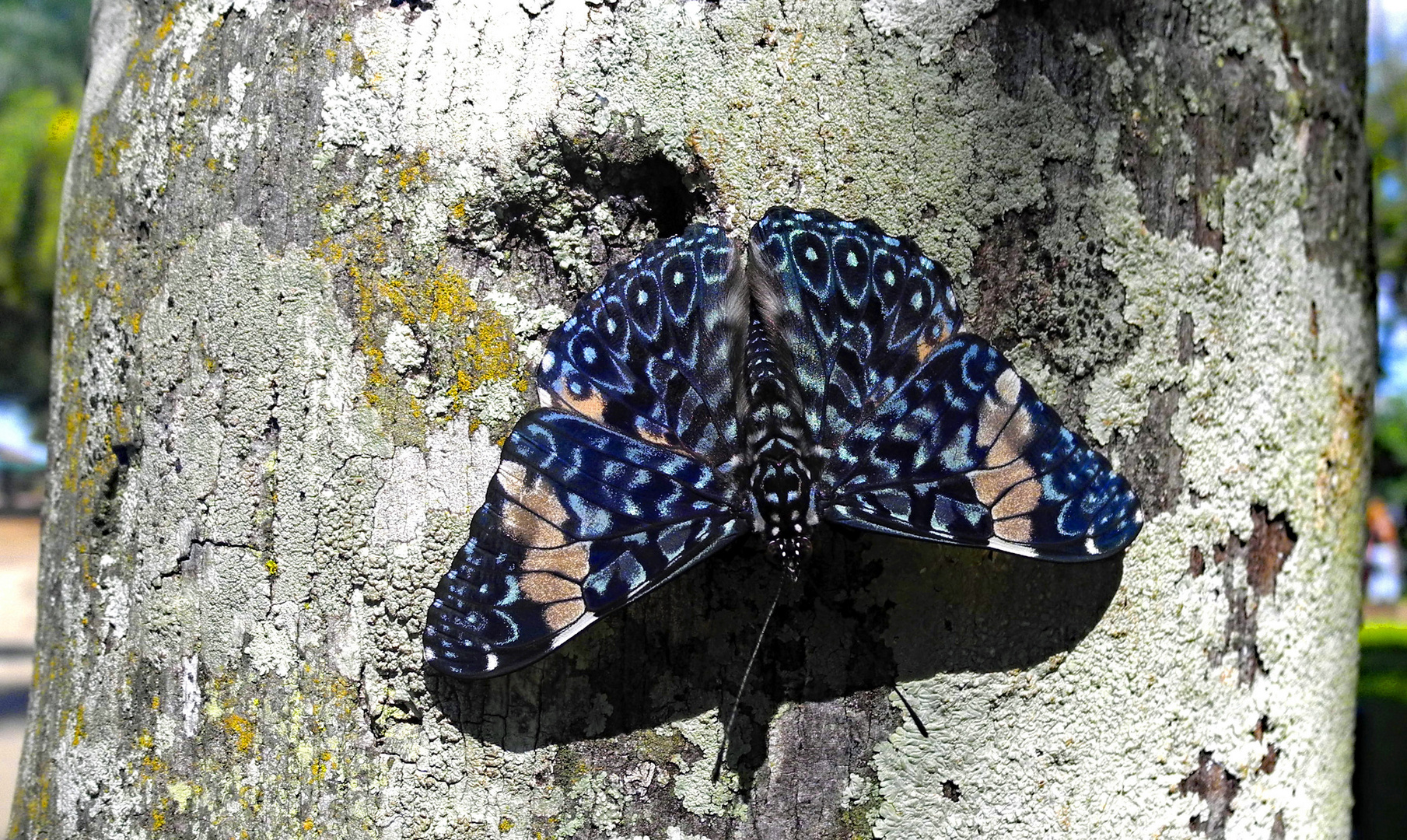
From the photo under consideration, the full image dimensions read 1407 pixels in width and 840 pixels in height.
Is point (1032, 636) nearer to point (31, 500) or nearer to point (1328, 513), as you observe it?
point (1328, 513)

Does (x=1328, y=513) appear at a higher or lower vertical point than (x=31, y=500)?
higher

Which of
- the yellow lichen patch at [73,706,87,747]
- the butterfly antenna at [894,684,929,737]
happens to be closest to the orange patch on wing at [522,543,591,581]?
the butterfly antenna at [894,684,929,737]

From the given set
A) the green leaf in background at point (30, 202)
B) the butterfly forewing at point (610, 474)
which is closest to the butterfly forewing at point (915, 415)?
the butterfly forewing at point (610, 474)

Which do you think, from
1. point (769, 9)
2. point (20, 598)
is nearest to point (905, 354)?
point (769, 9)

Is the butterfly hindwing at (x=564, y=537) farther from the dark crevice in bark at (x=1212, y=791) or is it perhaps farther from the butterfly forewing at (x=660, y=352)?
the dark crevice in bark at (x=1212, y=791)

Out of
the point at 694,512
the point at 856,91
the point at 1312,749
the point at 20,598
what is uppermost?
the point at 856,91

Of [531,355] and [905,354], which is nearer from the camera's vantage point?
[531,355]

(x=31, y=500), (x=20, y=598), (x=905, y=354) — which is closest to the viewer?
(x=905, y=354)
